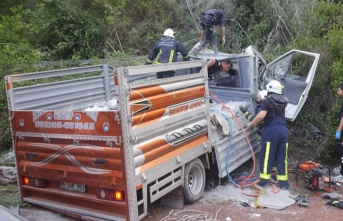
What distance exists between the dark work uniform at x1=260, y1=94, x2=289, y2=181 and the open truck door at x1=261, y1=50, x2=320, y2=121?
3.77ft

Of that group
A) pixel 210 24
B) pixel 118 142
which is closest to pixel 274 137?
pixel 118 142

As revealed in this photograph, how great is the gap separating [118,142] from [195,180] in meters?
2.01

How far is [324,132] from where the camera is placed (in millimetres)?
8125

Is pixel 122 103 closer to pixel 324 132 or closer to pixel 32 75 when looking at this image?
pixel 32 75

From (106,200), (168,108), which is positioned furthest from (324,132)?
(106,200)

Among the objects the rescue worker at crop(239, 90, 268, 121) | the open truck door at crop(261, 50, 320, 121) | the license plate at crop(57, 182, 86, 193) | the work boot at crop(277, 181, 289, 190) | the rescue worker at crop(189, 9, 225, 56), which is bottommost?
the work boot at crop(277, 181, 289, 190)

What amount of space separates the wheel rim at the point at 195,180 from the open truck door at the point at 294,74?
8.23ft

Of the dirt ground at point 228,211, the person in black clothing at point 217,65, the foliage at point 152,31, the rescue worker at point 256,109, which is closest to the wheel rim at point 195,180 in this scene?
the dirt ground at point 228,211

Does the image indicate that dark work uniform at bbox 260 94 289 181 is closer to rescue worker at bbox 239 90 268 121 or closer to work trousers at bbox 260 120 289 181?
work trousers at bbox 260 120 289 181

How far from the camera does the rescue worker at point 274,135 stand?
634 centimetres

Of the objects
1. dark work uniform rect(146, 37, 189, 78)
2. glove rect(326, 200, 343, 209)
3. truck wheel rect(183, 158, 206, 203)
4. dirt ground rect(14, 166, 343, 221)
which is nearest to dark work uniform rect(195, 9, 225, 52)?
dark work uniform rect(146, 37, 189, 78)

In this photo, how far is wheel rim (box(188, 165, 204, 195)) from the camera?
5703mm

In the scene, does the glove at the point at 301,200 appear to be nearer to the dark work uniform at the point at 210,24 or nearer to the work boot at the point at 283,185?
the work boot at the point at 283,185

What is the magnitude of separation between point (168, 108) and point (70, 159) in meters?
1.34
